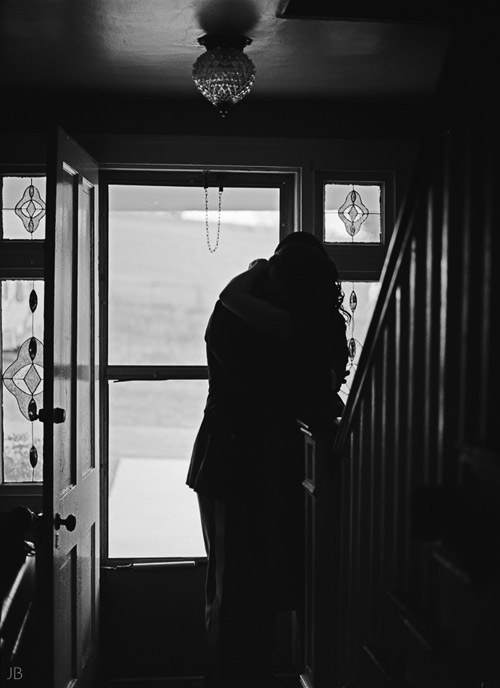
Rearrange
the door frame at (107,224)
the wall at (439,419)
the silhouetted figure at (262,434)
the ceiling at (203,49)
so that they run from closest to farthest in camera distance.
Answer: the wall at (439,419) → the ceiling at (203,49) → the silhouetted figure at (262,434) → the door frame at (107,224)

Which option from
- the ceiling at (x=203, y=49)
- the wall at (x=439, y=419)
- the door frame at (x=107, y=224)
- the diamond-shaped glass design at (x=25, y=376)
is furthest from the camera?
the door frame at (x=107, y=224)

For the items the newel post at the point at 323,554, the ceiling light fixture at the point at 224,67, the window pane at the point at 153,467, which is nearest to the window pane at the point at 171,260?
the window pane at the point at 153,467

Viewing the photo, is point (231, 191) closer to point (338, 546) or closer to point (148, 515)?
point (148, 515)

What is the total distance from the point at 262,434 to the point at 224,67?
1284 mm

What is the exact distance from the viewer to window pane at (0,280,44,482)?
3.51m

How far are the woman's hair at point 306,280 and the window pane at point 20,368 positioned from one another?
1365 millimetres

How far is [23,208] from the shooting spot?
3541 millimetres

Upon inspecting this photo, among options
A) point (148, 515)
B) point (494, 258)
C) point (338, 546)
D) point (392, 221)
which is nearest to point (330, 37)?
point (392, 221)

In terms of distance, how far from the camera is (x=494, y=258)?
1113mm

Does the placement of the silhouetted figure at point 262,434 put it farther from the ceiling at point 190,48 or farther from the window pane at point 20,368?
the window pane at point 20,368

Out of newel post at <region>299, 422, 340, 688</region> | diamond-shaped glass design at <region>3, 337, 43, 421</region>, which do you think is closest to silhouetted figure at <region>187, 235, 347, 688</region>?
newel post at <region>299, 422, 340, 688</region>

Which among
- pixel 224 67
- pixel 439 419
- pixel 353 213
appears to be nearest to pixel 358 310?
pixel 353 213

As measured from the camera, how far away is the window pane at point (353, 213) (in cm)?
368

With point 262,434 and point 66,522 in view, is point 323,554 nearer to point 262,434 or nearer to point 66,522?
point 262,434
